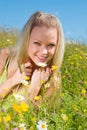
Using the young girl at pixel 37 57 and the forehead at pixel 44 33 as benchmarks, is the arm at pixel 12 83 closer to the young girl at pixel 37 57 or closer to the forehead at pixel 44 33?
the young girl at pixel 37 57

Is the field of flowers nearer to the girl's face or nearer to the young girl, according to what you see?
the young girl

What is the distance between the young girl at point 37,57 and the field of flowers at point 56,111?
135 millimetres

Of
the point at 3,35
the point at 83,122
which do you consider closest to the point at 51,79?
the point at 83,122

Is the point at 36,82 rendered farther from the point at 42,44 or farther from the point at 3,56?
the point at 3,56

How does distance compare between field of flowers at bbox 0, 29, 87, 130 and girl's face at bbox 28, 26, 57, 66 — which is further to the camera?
girl's face at bbox 28, 26, 57, 66

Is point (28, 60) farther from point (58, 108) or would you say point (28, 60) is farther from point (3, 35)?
point (3, 35)

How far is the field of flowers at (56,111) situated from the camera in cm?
170

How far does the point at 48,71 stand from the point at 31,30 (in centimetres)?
32

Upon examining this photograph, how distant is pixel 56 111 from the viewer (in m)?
2.51

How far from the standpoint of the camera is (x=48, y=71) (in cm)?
280

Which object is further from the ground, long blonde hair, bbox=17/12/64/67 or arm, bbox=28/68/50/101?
long blonde hair, bbox=17/12/64/67

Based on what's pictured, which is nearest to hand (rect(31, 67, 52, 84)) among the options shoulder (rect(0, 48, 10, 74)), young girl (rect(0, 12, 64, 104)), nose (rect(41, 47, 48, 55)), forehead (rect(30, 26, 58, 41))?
young girl (rect(0, 12, 64, 104))

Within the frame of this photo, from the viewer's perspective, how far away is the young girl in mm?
2707

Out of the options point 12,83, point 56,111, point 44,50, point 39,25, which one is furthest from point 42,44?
point 56,111
